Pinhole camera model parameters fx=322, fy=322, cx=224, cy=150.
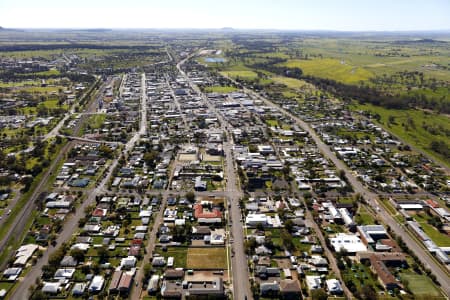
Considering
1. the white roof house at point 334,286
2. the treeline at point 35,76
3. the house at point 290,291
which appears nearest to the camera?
the house at point 290,291

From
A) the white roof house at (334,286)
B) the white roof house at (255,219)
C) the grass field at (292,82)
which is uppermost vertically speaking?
the grass field at (292,82)

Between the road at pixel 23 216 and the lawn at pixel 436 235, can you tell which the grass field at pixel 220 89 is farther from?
the lawn at pixel 436 235

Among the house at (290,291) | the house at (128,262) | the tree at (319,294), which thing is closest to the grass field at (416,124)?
the tree at (319,294)

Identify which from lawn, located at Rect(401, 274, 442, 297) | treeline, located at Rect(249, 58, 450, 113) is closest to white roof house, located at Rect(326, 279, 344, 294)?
lawn, located at Rect(401, 274, 442, 297)

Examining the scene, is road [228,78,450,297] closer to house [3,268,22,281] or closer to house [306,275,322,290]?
house [306,275,322,290]

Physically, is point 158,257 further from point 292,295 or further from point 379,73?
point 379,73

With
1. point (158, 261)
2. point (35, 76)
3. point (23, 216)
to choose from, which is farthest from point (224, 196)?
point (35, 76)

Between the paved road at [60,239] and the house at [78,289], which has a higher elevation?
the paved road at [60,239]
